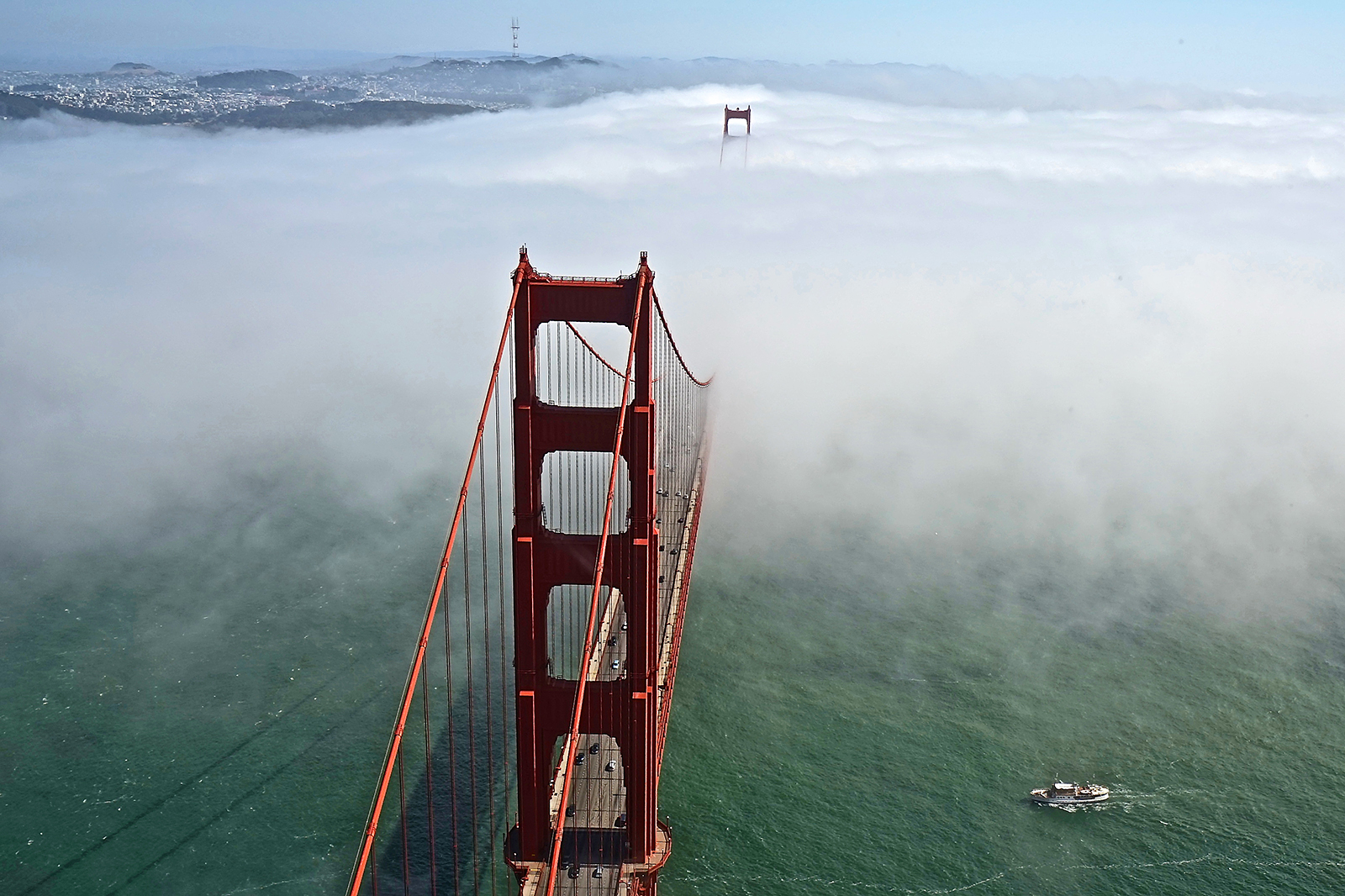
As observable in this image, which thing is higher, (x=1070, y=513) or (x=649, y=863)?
(x=649, y=863)

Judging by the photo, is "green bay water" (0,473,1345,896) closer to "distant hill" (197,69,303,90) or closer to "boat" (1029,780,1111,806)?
"boat" (1029,780,1111,806)

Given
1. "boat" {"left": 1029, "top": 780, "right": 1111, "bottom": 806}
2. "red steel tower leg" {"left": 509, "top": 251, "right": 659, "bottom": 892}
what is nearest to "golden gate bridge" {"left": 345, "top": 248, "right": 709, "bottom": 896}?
"red steel tower leg" {"left": 509, "top": 251, "right": 659, "bottom": 892}

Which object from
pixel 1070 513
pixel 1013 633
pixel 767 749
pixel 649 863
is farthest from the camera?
pixel 1070 513

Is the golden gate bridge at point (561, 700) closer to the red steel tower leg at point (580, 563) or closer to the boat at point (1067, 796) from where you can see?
the red steel tower leg at point (580, 563)

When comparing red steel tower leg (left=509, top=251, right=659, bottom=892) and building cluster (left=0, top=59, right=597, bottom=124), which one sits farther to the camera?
building cluster (left=0, top=59, right=597, bottom=124)

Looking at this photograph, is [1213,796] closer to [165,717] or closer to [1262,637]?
[1262,637]

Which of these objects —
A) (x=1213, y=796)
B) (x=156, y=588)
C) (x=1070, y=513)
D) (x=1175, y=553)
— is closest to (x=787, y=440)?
(x=1070, y=513)
